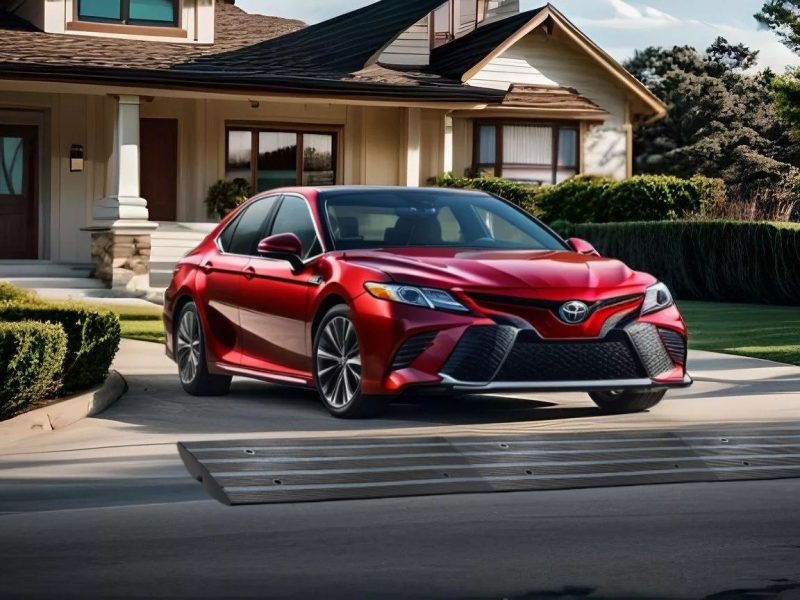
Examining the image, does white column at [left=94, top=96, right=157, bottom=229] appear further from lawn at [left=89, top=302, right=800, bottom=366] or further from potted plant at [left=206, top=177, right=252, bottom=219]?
lawn at [left=89, top=302, right=800, bottom=366]

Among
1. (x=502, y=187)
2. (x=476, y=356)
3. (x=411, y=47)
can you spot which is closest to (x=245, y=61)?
(x=411, y=47)

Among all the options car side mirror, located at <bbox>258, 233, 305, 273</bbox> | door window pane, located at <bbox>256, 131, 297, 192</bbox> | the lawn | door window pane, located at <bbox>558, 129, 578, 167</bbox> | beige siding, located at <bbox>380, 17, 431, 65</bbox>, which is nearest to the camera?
car side mirror, located at <bbox>258, 233, 305, 273</bbox>

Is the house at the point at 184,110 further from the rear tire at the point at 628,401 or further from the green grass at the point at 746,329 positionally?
the rear tire at the point at 628,401

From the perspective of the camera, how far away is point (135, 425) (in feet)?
34.8

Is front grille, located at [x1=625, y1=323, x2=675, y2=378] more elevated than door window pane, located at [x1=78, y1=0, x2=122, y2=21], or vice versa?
door window pane, located at [x1=78, y1=0, x2=122, y2=21]

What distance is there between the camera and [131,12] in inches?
1134

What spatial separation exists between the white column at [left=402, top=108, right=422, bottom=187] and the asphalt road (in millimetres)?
19200

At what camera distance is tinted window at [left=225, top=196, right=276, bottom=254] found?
482 inches

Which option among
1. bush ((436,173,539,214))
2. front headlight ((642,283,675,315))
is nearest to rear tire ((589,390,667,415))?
front headlight ((642,283,675,315))

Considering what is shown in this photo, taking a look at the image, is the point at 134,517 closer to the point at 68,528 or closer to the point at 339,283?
the point at 68,528

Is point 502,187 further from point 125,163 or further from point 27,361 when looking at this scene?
point 27,361

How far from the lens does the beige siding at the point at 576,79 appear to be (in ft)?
115

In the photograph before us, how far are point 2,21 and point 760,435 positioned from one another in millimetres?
22034

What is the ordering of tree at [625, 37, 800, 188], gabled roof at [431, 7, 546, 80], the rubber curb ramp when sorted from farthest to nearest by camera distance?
tree at [625, 37, 800, 188]
gabled roof at [431, 7, 546, 80]
the rubber curb ramp
